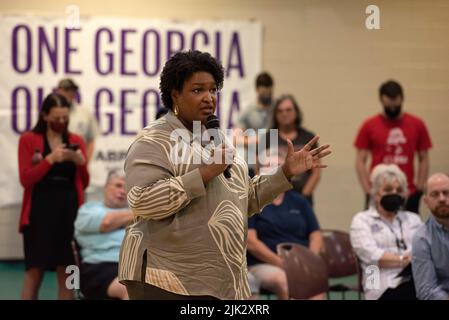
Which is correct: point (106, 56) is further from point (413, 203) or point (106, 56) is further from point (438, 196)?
point (438, 196)

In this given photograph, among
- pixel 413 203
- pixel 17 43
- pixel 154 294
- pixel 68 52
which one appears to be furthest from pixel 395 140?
pixel 154 294

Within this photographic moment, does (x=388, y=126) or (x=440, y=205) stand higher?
(x=388, y=126)

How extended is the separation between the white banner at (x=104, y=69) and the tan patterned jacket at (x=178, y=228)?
16.5ft

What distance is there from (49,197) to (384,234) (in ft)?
7.38

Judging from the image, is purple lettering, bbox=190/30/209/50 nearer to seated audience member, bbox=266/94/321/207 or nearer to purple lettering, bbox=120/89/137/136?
purple lettering, bbox=120/89/137/136

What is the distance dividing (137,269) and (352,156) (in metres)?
5.59

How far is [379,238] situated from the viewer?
562 centimetres

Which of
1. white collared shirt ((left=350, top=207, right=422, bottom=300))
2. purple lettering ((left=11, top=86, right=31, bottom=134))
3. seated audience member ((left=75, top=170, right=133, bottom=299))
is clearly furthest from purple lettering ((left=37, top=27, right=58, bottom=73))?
white collared shirt ((left=350, top=207, right=422, bottom=300))

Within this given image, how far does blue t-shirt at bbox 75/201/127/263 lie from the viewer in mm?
5656

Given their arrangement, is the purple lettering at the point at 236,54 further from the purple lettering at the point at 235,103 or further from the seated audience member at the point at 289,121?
the seated audience member at the point at 289,121

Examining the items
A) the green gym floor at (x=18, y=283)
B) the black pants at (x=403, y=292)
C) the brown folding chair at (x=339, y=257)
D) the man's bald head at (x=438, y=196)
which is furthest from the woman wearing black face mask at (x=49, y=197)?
the man's bald head at (x=438, y=196)
